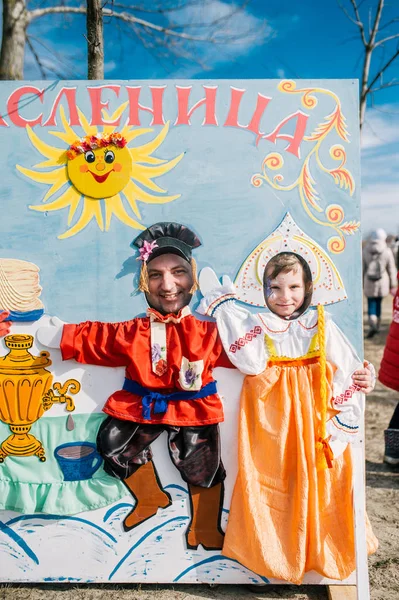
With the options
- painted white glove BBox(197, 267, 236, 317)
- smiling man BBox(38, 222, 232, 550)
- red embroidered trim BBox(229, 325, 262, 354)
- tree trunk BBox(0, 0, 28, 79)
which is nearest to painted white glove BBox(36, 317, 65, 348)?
smiling man BBox(38, 222, 232, 550)

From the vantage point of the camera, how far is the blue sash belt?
2.11 m

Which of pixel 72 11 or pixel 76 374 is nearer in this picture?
pixel 76 374

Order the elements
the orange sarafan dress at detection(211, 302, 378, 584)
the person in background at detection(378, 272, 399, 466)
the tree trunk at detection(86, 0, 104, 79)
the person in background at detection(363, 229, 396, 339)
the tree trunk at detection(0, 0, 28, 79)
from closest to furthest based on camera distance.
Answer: the orange sarafan dress at detection(211, 302, 378, 584)
the tree trunk at detection(86, 0, 104, 79)
the person in background at detection(378, 272, 399, 466)
the tree trunk at detection(0, 0, 28, 79)
the person in background at detection(363, 229, 396, 339)

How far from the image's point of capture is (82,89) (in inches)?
84.0

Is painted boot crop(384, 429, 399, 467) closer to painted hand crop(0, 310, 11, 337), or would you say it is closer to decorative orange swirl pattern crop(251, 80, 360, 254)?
decorative orange swirl pattern crop(251, 80, 360, 254)

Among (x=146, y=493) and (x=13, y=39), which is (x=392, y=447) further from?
(x=13, y=39)

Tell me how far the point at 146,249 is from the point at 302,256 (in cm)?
60

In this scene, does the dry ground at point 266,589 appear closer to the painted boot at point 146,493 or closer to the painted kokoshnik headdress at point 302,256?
the painted boot at point 146,493

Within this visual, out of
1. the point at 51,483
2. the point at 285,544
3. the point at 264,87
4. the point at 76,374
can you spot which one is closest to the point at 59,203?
the point at 76,374

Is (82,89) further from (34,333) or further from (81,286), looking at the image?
(34,333)

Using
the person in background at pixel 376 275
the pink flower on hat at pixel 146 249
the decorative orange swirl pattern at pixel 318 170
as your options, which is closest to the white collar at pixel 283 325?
the decorative orange swirl pattern at pixel 318 170

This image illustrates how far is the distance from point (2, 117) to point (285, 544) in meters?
1.97

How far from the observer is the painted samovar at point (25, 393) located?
2.19 m

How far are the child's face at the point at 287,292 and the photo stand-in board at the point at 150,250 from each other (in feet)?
0.14
